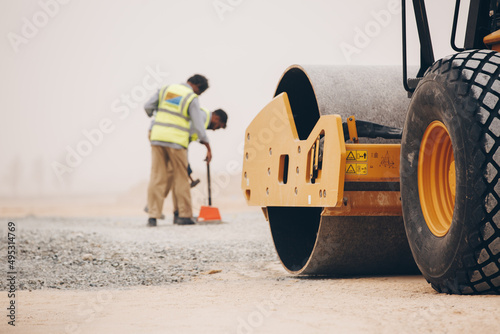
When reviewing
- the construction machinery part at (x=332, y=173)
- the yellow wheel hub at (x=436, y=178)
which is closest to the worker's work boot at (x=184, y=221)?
the construction machinery part at (x=332, y=173)

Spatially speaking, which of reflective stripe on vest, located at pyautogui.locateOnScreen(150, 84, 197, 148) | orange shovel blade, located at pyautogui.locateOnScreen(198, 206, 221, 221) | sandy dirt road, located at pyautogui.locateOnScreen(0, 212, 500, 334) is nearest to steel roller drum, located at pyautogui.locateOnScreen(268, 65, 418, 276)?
sandy dirt road, located at pyautogui.locateOnScreen(0, 212, 500, 334)

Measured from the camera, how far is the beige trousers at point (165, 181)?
9742 mm

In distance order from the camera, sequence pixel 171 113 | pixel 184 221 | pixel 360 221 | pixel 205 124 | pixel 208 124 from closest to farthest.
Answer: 1. pixel 360 221
2. pixel 171 113
3. pixel 184 221
4. pixel 205 124
5. pixel 208 124

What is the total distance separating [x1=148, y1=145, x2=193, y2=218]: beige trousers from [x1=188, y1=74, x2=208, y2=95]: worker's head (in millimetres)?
940

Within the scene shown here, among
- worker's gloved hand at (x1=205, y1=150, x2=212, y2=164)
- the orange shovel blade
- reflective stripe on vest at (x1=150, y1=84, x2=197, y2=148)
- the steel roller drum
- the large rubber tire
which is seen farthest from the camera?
the orange shovel blade

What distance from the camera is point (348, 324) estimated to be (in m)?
2.65

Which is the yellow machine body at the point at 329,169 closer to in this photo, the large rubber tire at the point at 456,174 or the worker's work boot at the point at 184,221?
the large rubber tire at the point at 456,174

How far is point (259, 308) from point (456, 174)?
104 cm

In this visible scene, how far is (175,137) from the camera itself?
947cm

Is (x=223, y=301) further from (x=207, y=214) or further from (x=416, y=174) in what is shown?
(x=207, y=214)

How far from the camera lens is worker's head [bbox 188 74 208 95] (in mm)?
9883

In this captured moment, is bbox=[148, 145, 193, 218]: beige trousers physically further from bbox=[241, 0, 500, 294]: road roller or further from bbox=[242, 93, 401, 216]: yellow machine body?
bbox=[242, 93, 401, 216]: yellow machine body

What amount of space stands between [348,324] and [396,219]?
175 centimetres

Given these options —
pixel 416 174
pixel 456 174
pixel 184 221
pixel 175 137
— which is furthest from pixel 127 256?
pixel 184 221
